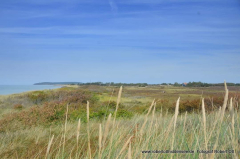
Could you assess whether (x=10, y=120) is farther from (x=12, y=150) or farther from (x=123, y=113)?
(x=123, y=113)

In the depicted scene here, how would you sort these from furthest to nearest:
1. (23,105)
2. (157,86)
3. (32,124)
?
(157,86), (23,105), (32,124)

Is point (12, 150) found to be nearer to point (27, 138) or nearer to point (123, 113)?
point (27, 138)

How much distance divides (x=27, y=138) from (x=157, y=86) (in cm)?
3081

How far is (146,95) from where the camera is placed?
2548cm

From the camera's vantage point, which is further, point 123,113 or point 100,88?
point 100,88

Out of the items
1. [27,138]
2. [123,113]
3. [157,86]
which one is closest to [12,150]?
[27,138]

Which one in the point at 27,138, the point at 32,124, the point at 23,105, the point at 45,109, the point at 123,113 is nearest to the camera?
the point at 27,138

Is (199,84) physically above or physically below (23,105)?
above

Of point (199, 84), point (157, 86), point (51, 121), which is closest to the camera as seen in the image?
point (51, 121)

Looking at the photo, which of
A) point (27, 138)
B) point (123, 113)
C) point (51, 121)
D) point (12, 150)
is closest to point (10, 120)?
point (51, 121)

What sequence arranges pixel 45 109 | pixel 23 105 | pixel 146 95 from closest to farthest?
pixel 45 109, pixel 23 105, pixel 146 95

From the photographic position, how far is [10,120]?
368 inches

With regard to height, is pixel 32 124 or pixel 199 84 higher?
pixel 199 84

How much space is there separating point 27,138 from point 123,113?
7630 millimetres
